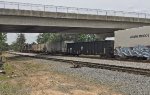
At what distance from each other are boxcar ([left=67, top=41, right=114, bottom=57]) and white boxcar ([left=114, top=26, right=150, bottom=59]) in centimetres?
518

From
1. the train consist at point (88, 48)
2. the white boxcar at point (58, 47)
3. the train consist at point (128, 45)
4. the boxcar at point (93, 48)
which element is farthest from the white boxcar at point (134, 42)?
the white boxcar at point (58, 47)

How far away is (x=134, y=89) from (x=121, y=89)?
2.04 ft

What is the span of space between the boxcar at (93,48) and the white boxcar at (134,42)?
5178mm

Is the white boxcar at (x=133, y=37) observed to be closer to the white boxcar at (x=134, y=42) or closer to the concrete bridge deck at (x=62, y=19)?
the white boxcar at (x=134, y=42)

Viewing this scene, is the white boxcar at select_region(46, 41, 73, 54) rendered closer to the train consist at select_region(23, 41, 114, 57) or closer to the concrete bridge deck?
the train consist at select_region(23, 41, 114, 57)

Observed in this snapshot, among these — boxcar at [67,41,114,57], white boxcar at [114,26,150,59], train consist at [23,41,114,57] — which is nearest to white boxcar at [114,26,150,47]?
white boxcar at [114,26,150,59]

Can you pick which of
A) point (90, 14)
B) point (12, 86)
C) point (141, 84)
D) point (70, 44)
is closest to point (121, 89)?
point (141, 84)

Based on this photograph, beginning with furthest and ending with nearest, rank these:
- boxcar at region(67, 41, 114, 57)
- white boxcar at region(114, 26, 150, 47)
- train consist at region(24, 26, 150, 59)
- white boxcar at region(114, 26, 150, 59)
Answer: boxcar at region(67, 41, 114, 57) < train consist at region(24, 26, 150, 59) < white boxcar at region(114, 26, 150, 59) < white boxcar at region(114, 26, 150, 47)

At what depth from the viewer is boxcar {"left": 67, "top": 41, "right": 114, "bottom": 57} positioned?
147ft

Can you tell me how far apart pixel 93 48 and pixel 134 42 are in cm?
1643

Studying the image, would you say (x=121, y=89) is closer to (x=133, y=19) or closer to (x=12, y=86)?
(x=12, y=86)

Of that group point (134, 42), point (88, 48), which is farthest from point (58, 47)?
point (134, 42)

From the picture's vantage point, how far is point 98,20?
Result: 54.4 m

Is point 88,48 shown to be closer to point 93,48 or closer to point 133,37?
point 93,48
